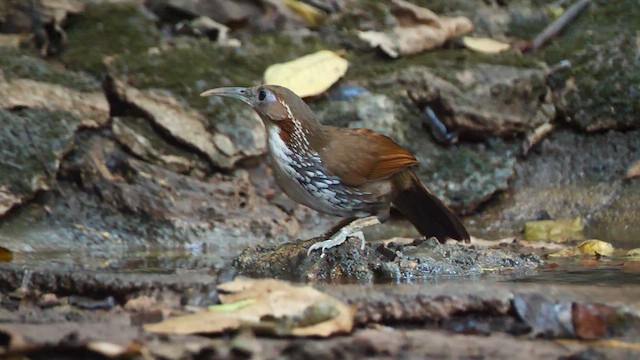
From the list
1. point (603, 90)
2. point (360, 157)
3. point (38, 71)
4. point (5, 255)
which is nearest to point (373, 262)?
point (360, 157)

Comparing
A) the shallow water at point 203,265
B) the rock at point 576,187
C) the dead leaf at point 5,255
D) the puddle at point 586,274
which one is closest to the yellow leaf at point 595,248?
the shallow water at point 203,265

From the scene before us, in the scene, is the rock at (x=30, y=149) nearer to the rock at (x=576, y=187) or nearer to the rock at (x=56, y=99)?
the rock at (x=56, y=99)

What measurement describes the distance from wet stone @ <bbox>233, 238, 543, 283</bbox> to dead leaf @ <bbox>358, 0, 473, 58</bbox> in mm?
3378

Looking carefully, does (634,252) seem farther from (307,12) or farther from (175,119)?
(307,12)

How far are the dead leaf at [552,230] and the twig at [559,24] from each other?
6.83 feet

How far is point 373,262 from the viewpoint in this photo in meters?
4.61

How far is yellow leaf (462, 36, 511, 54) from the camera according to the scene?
8258mm

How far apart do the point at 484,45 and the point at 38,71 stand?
3.73 metres

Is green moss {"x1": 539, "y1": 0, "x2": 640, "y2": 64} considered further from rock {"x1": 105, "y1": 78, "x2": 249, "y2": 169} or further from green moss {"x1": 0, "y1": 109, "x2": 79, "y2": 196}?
green moss {"x1": 0, "y1": 109, "x2": 79, "y2": 196}

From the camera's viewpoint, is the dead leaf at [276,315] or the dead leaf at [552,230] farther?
the dead leaf at [552,230]

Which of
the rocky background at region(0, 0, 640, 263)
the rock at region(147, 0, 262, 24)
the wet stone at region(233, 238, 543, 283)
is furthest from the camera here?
the rock at region(147, 0, 262, 24)

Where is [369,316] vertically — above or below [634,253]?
above

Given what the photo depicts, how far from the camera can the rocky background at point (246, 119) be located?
6.34 meters

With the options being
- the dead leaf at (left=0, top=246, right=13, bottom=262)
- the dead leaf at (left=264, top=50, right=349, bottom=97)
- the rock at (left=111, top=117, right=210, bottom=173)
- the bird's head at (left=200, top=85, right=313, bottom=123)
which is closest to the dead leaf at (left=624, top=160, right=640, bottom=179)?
the dead leaf at (left=264, top=50, right=349, bottom=97)
